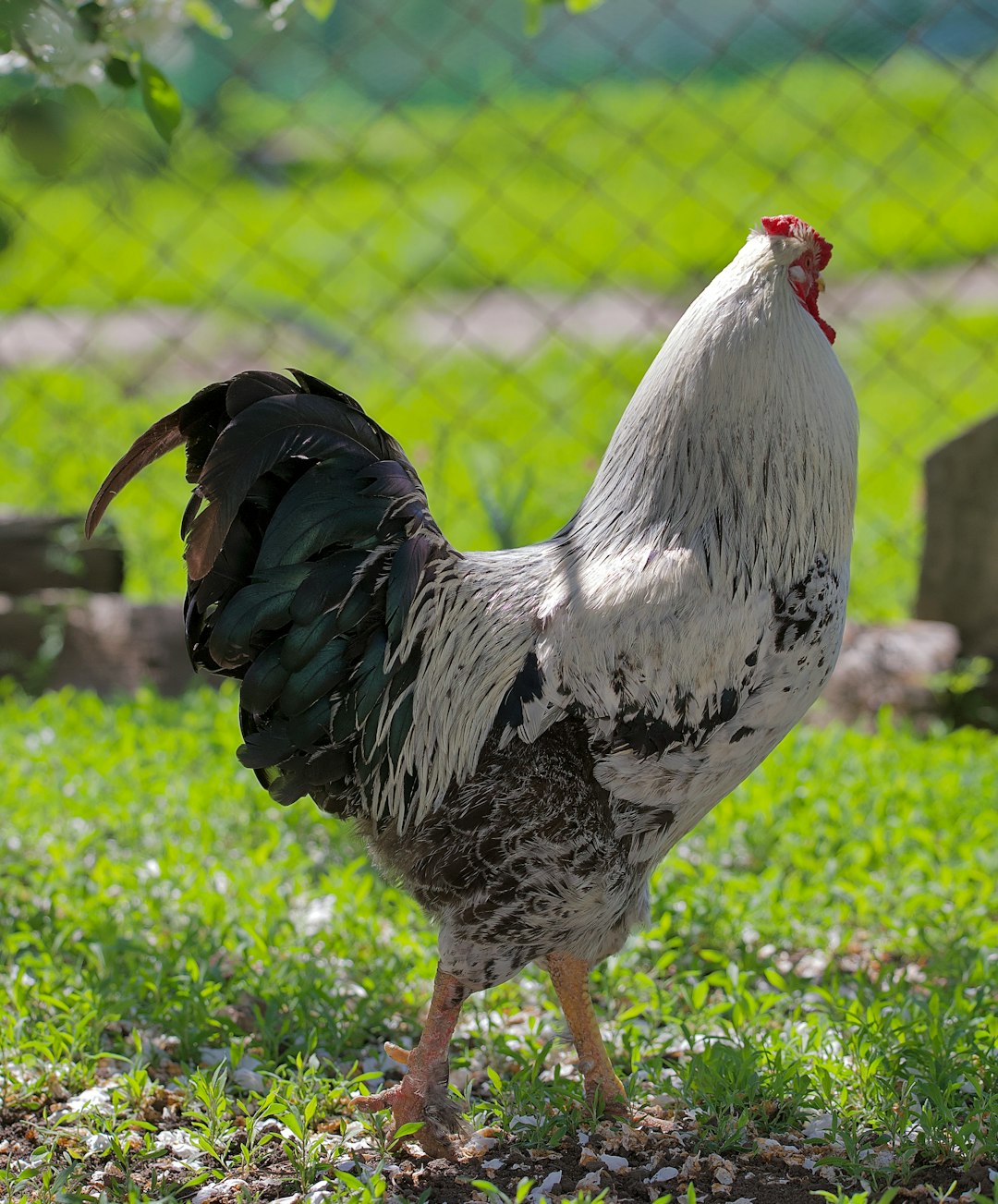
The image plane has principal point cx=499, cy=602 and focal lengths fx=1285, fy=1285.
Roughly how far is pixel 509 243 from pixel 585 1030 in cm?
1047

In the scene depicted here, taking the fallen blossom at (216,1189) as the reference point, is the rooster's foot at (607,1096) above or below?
below

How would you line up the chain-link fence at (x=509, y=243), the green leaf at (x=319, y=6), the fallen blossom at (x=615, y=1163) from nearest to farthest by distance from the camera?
the fallen blossom at (x=615, y=1163)
the green leaf at (x=319, y=6)
the chain-link fence at (x=509, y=243)

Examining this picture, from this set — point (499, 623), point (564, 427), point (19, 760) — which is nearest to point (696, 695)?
point (499, 623)

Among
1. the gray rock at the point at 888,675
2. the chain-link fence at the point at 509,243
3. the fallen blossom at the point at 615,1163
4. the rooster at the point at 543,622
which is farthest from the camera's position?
the chain-link fence at the point at 509,243

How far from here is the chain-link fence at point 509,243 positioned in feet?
21.8

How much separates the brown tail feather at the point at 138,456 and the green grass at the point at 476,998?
97 cm

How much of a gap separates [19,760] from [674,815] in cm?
281

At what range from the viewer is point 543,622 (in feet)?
8.10

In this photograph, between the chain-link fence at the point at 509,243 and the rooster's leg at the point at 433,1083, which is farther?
the chain-link fence at the point at 509,243

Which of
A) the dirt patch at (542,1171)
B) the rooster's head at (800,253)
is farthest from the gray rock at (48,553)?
the rooster's head at (800,253)

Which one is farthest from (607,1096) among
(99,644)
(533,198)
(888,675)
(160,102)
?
(533,198)

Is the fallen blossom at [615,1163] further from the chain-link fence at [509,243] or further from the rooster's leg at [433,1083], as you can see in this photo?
the chain-link fence at [509,243]

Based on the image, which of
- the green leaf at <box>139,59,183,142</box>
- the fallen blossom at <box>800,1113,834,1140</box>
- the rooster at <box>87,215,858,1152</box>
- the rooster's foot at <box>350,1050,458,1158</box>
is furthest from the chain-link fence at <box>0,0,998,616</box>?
the fallen blossom at <box>800,1113,834,1140</box>

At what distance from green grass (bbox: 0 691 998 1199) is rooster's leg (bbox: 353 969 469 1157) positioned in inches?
4.2
